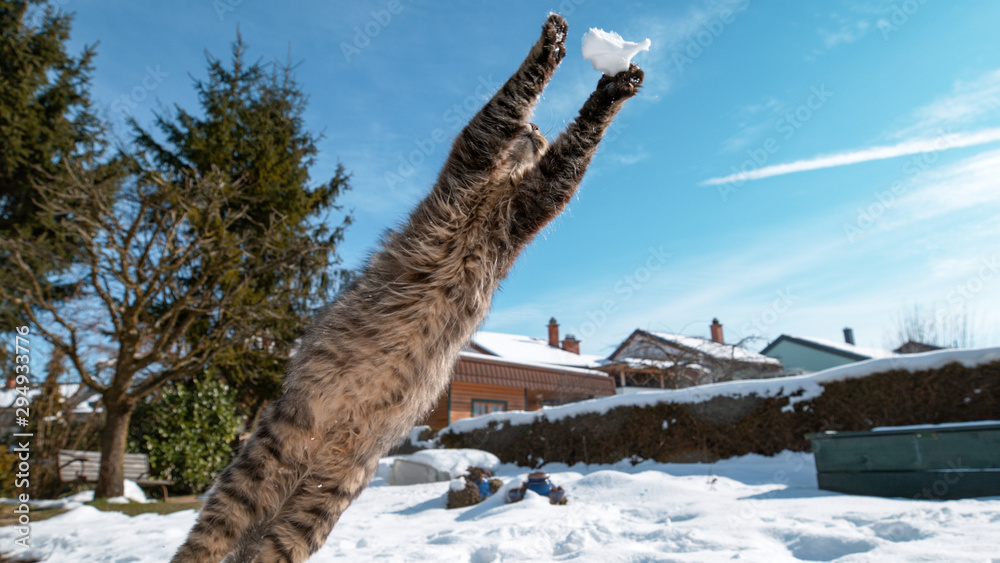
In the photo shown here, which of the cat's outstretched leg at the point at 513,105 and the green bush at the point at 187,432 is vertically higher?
the cat's outstretched leg at the point at 513,105

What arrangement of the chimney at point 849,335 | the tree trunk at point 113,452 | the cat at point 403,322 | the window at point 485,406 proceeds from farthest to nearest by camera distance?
the chimney at point 849,335
the window at point 485,406
the tree trunk at point 113,452
the cat at point 403,322

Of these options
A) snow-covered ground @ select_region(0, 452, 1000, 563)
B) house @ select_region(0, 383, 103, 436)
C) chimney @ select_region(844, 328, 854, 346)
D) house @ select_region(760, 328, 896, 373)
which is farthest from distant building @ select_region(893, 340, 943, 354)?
house @ select_region(0, 383, 103, 436)

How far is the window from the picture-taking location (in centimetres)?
1981

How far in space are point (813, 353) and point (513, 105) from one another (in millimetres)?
29582

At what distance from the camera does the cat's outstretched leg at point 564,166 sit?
2.26m

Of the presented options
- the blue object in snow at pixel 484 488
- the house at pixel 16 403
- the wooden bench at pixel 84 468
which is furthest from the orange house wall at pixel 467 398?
the blue object in snow at pixel 484 488

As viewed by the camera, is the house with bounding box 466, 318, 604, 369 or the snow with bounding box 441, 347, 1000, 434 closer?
the snow with bounding box 441, 347, 1000, 434

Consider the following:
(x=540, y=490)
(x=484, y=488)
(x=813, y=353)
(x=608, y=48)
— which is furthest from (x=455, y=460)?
(x=813, y=353)

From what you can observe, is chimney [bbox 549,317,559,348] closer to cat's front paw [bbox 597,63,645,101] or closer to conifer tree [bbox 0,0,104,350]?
conifer tree [bbox 0,0,104,350]

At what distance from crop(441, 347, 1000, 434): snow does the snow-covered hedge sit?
0.05 ft

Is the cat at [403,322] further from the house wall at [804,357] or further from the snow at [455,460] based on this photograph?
the house wall at [804,357]

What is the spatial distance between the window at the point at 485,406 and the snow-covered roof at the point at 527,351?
6.62 feet

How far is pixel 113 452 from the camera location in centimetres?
864

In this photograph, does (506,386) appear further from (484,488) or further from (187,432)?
(484,488)
